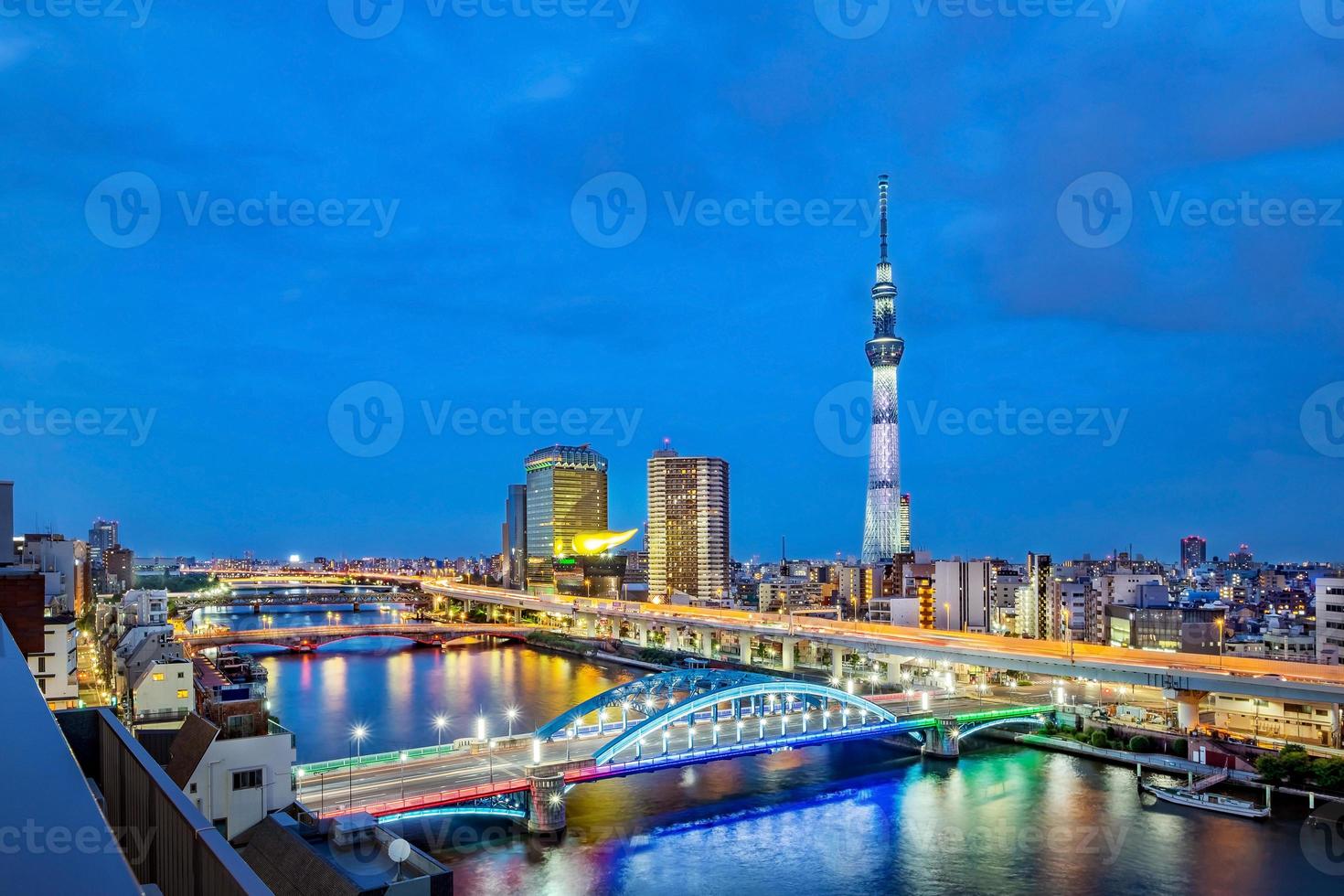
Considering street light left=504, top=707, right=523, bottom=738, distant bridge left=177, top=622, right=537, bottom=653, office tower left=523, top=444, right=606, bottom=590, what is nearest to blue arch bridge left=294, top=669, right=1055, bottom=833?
street light left=504, top=707, right=523, bottom=738

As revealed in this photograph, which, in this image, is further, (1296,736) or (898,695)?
(898,695)

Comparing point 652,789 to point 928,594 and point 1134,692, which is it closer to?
point 1134,692

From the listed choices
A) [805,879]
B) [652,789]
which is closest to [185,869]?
[805,879]

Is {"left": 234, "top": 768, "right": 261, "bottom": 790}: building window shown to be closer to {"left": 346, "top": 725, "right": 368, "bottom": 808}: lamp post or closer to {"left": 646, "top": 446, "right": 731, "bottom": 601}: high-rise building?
{"left": 346, "top": 725, "right": 368, "bottom": 808}: lamp post

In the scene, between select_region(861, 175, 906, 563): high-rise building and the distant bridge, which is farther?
select_region(861, 175, 906, 563): high-rise building

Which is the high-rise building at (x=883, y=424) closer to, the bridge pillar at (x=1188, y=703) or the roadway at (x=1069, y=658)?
the roadway at (x=1069, y=658)

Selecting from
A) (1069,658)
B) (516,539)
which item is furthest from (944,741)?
(516,539)
